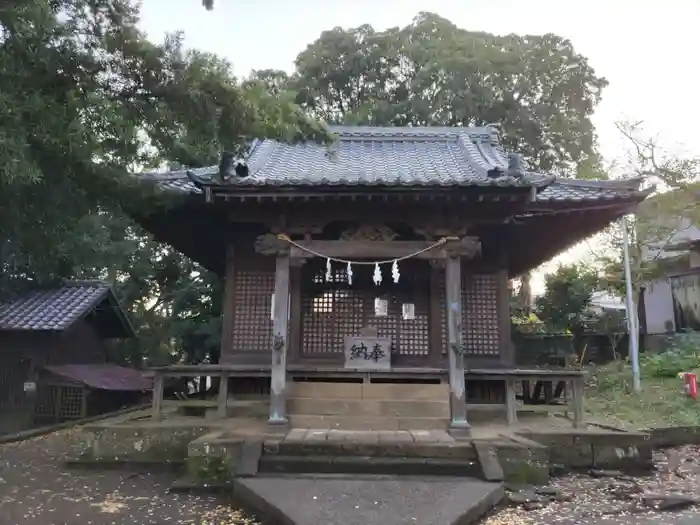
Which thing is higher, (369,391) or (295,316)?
(295,316)

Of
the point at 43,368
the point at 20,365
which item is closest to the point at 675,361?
the point at 43,368

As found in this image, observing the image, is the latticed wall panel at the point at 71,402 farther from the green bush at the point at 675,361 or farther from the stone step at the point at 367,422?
the green bush at the point at 675,361

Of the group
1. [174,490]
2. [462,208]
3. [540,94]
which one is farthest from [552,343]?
[174,490]

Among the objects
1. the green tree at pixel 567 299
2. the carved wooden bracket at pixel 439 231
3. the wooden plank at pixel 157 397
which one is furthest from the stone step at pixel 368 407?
the green tree at pixel 567 299

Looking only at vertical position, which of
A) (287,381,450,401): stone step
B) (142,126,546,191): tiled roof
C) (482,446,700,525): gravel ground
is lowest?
(482,446,700,525): gravel ground

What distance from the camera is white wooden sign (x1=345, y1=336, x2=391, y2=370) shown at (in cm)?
893

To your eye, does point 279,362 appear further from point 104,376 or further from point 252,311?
point 104,376

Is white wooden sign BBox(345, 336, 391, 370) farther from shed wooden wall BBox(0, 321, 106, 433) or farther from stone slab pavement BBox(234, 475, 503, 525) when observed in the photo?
shed wooden wall BBox(0, 321, 106, 433)

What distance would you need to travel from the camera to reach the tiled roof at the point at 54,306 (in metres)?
16.1

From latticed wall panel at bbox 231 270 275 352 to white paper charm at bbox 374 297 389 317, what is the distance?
5.99 ft

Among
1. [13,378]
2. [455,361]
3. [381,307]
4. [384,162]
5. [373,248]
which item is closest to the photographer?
[455,361]

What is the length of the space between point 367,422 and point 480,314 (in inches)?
116

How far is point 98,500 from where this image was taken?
6156mm

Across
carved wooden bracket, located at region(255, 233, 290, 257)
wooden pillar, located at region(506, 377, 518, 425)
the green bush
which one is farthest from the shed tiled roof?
the green bush
